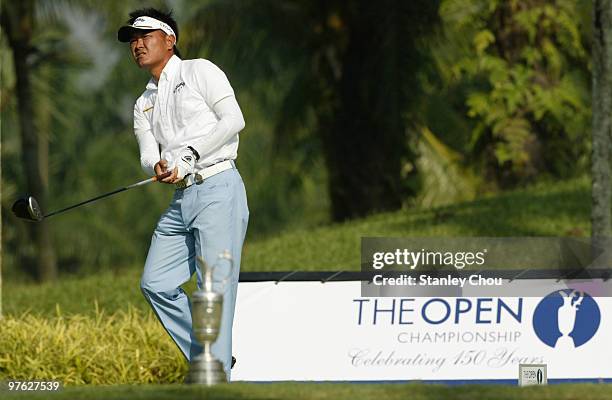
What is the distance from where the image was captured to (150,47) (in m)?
7.94

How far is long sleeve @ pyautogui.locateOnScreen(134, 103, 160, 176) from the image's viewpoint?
7.86m

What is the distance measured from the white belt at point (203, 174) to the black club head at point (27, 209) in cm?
94

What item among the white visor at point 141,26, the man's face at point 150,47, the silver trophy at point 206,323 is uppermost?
the white visor at point 141,26

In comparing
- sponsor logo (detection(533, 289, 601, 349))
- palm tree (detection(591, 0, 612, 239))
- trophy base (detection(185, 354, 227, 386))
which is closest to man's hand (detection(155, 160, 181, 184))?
trophy base (detection(185, 354, 227, 386))

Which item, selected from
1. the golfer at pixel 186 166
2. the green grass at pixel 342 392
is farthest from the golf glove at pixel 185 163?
the green grass at pixel 342 392

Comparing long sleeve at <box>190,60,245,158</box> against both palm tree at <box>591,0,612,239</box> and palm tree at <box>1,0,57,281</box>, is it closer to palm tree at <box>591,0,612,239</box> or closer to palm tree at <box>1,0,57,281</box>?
palm tree at <box>591,0,612,239</box>

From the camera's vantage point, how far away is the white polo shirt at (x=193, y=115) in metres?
7.62

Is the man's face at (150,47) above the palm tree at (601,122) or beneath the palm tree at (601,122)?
above

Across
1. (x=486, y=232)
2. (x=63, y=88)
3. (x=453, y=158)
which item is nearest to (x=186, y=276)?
(x=486, y=232)

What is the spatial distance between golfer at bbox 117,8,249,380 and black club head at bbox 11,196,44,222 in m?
0.75

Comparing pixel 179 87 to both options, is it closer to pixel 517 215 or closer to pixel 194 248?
pixel 194 248

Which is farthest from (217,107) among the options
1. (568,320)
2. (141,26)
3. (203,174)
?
(568,320)

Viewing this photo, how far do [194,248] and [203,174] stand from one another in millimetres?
504

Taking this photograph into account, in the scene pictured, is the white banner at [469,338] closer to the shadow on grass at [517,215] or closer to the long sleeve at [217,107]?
the long sleeve at [217,107]
